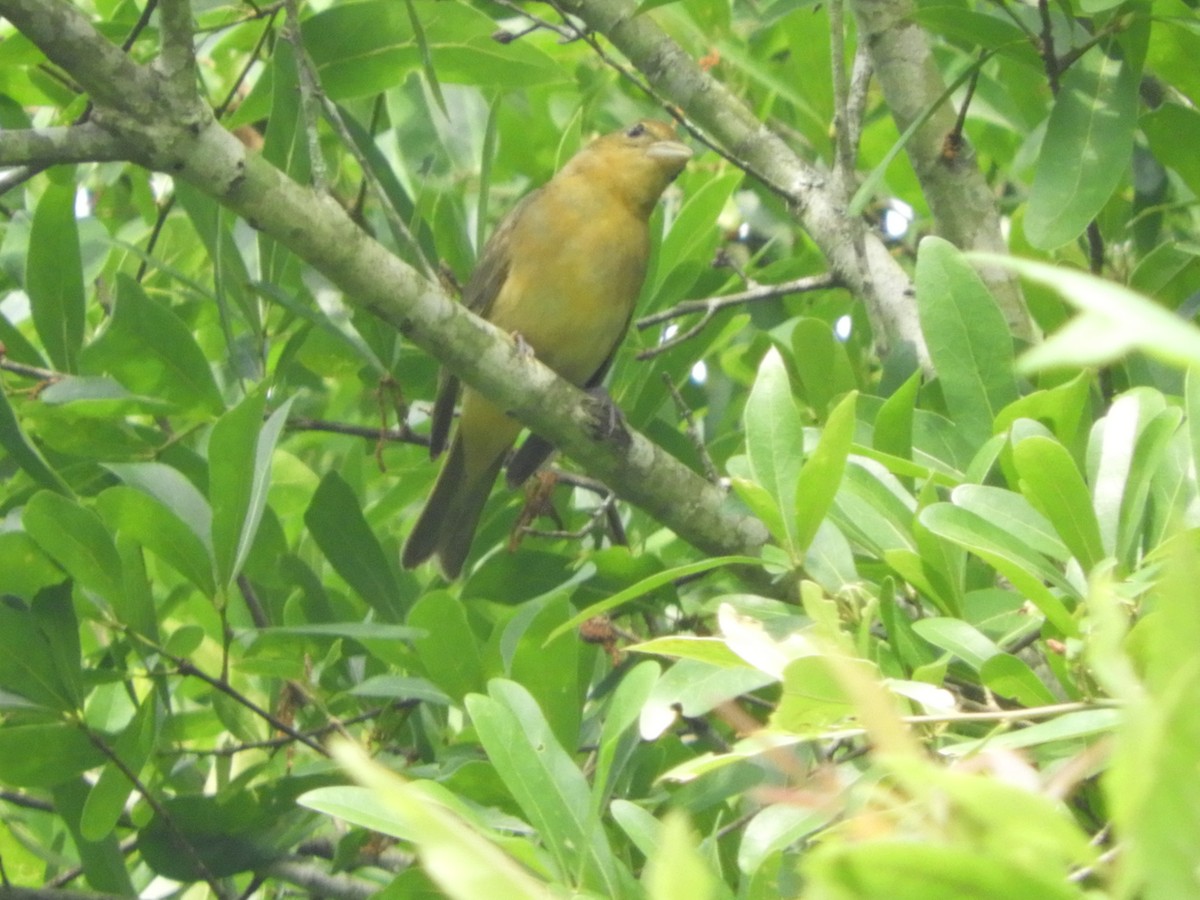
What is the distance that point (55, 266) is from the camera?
356cm

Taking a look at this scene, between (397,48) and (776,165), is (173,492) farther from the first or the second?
(776,165)

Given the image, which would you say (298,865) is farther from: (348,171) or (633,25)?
(348,171)

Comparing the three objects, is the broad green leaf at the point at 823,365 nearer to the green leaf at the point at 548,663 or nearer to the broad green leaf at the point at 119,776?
the green leaf at the point at 548,663

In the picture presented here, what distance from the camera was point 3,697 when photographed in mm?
3057

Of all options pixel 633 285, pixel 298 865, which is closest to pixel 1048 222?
pixel 298 865

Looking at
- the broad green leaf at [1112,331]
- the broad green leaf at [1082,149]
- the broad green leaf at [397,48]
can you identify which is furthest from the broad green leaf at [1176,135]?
the broad green leaf at [1112,331]

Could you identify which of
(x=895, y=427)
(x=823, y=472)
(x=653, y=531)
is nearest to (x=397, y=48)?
(x=653, y=531)

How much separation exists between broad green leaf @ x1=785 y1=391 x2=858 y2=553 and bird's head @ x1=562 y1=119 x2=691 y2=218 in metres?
3.53

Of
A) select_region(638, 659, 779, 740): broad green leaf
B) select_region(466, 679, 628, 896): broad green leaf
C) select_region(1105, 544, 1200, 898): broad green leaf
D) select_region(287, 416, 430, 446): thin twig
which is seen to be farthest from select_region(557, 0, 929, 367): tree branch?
select_region(1105, 544, 1200, 898): broad green leaf

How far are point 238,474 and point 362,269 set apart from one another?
500mm

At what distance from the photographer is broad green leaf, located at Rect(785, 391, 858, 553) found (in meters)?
2.10

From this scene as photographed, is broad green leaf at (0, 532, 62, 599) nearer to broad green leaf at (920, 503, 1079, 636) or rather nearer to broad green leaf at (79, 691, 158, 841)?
broad green leaf at (79, 691, 158, 841)

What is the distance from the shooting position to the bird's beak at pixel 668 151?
5.52 metres

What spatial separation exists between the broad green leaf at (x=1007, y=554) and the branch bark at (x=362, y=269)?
1182 millimetres
